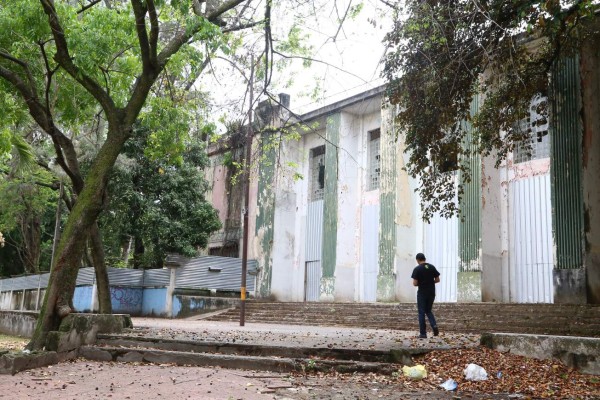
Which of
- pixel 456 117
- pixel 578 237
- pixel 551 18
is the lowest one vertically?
pixel 578 237

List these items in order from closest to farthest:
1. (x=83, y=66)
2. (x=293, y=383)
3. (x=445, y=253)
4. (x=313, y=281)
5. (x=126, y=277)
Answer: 1. (x=293, y=383)
2. (x=83, y=66)
3. (x=445, y=253)
4. (x=126, y=277)
5. (x=313, y=281)

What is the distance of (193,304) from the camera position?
22.5 m

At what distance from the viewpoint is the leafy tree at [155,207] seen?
23.0m

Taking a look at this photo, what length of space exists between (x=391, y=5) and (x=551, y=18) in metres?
2.19

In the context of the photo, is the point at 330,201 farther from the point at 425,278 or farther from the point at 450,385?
the point at 450,385

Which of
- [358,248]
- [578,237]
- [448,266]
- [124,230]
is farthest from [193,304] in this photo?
[578,237]

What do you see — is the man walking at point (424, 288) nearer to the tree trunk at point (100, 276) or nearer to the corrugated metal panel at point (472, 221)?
the tree trunk at point (100, 276)

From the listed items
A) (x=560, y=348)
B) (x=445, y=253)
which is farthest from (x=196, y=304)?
(x=560, y=348)

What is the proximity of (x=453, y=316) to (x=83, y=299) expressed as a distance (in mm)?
16146

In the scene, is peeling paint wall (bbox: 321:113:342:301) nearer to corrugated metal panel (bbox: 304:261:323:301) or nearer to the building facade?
the building facade

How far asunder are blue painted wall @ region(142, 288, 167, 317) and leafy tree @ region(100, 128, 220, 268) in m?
1.45

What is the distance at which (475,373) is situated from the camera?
704 cm

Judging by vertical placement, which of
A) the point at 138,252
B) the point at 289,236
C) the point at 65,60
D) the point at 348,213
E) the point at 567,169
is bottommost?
the point at 138,252

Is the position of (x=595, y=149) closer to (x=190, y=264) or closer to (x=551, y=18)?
(x=551, y=18)
